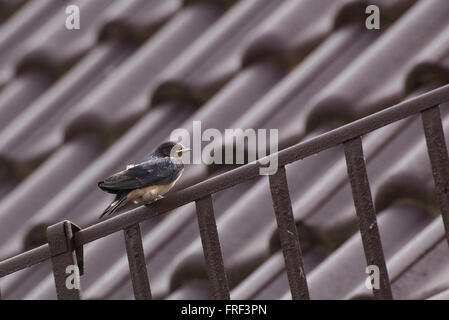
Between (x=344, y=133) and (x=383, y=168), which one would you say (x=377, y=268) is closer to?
(x=344, y=133)

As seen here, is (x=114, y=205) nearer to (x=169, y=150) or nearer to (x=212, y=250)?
(x=169, y=150)

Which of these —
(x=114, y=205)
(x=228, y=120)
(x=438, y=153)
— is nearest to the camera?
(x=438, y=153)

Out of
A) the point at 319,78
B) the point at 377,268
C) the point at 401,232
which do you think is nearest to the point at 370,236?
the point at 377,268

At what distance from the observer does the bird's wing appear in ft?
7.79

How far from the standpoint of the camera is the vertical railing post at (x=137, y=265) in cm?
213

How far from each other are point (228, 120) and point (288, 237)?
3.51 ft

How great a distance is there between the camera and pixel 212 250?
2.08 m

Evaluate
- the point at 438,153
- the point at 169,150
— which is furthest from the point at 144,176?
the point at 438,153

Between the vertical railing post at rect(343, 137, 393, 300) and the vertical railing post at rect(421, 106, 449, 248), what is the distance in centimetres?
13

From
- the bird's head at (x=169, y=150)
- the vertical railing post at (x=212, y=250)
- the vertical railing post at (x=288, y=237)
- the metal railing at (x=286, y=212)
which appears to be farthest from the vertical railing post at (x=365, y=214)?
the bird's head at (x=169, y=150)

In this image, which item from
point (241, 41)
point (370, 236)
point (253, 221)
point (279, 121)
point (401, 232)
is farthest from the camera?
point (241, 41)

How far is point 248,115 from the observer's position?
120 inches

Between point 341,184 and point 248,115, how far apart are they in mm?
468

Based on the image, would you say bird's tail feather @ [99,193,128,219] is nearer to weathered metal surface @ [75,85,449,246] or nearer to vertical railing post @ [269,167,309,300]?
weathered metal surface @ [75,85,449,246]
